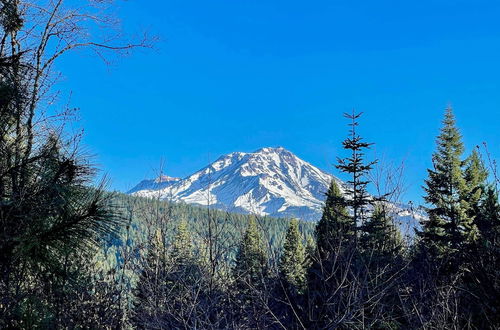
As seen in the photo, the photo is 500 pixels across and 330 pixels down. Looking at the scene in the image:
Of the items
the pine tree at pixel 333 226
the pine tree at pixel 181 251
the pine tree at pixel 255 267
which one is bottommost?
the pine tree at pixel 181 251

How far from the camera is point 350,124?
1595cm

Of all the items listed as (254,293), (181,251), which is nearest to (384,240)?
(254,293)

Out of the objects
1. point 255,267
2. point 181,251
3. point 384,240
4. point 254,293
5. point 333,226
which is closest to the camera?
point 254,293

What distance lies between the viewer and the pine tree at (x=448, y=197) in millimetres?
16359

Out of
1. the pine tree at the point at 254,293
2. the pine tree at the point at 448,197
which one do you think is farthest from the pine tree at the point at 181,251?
the pine tree at the point at 448,197

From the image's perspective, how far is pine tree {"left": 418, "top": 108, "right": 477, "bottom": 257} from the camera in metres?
16.4

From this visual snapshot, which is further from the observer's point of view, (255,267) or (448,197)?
(448,197)

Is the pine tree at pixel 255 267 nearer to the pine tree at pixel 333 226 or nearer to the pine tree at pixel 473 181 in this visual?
the pine tree at pixel 333 226

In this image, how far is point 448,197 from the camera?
1734 cm

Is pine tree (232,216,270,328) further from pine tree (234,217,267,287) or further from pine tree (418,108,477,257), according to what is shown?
pine tree (418,108,477,257)

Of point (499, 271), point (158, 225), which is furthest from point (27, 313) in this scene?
point (158, 225)

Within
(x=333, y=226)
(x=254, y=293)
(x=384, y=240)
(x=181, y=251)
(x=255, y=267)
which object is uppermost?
(x=333, y=226)

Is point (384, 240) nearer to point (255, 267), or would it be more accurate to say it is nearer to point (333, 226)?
point (255, 267)

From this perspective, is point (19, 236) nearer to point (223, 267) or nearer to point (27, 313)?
point (27, 313)
